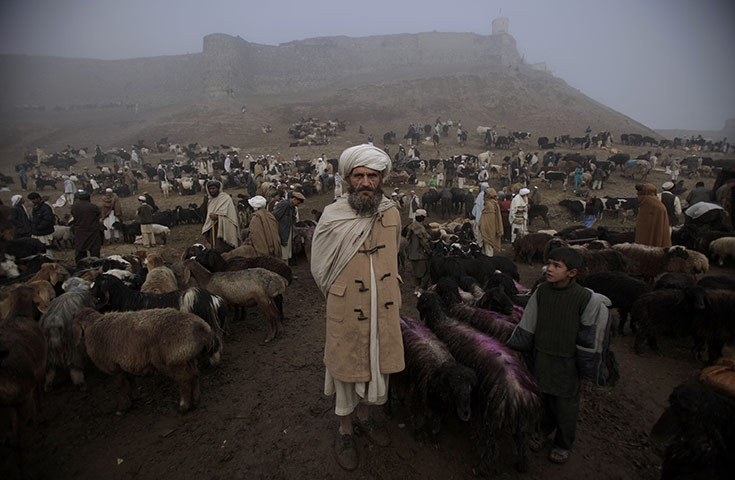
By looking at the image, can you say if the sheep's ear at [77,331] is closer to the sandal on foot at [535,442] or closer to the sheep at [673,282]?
the sandal on foot at [535,442]

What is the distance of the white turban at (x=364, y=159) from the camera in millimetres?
2684

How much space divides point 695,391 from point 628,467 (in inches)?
53.2

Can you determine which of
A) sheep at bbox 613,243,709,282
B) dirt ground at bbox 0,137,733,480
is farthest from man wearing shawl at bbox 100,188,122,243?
sheep at bbox 613,243,709,282

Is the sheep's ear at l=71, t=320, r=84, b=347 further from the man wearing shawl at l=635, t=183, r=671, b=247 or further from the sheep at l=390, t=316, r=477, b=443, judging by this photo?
the man wearing shawl at l=635, t=183, r=671, b=247

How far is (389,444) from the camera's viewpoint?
326 cm

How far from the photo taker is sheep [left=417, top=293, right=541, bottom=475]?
287 centimetres

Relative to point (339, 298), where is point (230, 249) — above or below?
below

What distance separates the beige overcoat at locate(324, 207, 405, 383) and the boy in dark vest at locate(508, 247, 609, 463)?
1.22 metres

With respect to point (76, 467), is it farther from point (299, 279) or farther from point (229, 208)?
point (299, 279)

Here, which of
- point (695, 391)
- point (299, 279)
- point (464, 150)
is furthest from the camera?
point (464, 150)

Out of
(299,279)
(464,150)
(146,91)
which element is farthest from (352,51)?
(299,279)

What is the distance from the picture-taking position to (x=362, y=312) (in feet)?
8.86

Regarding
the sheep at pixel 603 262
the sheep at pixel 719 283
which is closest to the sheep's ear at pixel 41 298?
the sheep at pixel 603 262

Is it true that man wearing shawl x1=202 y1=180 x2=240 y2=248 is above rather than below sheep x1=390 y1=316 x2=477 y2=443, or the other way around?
above
